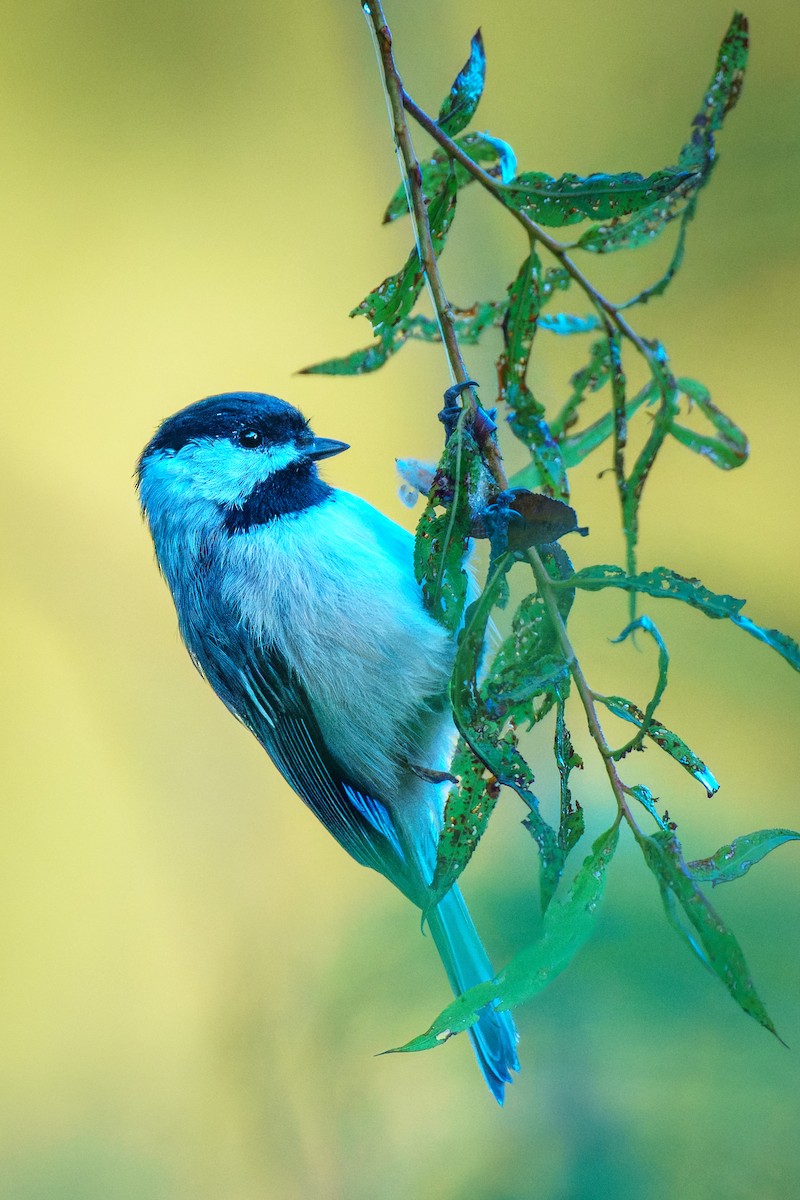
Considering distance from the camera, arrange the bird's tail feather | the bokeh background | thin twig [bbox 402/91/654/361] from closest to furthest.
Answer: thin twig [bbox 402/91/654/361] → the bird's tail feather → the bokeh background

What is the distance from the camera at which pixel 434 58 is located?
188cm

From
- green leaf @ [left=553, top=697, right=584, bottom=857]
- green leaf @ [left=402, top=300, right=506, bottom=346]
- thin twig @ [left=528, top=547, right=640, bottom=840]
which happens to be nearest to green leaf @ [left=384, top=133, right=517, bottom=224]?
green leaf @ [left=402, top=300, right=506, bottom=346]

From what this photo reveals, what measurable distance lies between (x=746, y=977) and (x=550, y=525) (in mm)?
336

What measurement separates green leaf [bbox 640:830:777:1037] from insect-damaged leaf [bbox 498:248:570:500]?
14.2 inches

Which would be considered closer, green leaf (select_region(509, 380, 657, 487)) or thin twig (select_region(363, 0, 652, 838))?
thin twig (select_region(363, 0, 652, 838))

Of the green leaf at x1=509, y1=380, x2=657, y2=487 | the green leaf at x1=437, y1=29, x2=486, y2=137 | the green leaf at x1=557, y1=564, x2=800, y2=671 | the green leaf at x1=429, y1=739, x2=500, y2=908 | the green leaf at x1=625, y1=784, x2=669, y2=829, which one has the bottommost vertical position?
the green leaf at x1=625, y1=784, x2=669, y2=829

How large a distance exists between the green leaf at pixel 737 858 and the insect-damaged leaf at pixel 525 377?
0.36 meters

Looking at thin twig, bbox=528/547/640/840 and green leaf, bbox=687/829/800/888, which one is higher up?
thin twig, bbox=528/547/640/840

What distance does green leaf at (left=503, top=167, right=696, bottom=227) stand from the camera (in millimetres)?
831

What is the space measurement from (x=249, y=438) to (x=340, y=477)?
58 centimetres

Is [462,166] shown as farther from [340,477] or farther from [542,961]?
[340,477]

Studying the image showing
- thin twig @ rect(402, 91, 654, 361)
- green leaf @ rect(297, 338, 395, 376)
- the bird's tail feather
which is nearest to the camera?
thin twig @ rect(402, 91, 654, 361)

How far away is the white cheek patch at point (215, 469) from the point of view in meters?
1.20

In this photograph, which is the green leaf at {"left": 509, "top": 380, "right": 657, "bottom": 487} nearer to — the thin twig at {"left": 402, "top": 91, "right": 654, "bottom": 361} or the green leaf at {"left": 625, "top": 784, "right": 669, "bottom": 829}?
the thin twig at {"left": 402, "top": 91, "right": 654, "bottom": 361}
